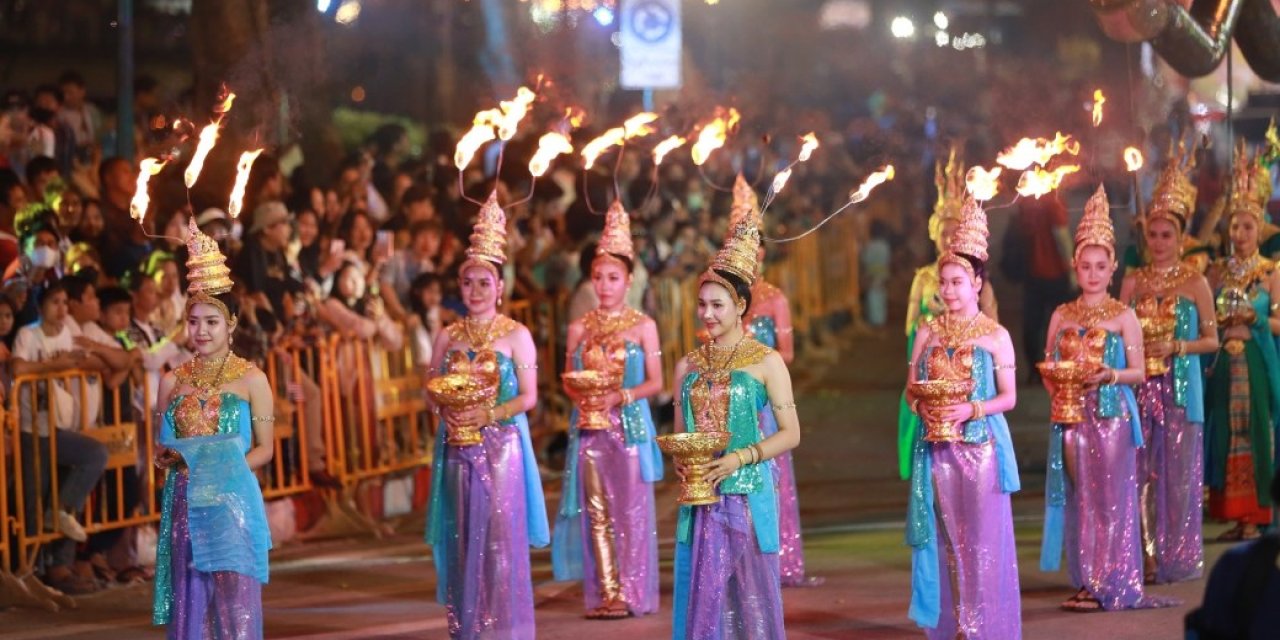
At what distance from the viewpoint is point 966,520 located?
9.02 meters

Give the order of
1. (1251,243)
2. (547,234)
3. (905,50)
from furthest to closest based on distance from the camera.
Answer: (905,50) → (547,234) → (1251,243)

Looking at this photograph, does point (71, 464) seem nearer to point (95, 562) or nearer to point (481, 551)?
point (95, 562)

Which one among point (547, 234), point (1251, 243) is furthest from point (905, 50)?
point (1251, 243)

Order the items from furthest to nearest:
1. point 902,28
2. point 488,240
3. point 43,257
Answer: point 902,28 < point 43,257 < point 488,240

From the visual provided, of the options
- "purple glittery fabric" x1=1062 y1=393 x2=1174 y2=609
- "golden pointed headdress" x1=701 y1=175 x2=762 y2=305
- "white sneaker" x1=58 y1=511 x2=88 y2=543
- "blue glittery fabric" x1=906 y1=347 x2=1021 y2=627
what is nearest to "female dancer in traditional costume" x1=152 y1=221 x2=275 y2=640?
"golden pointed headdress" x1=701 y1=175 x2=762 y2=305

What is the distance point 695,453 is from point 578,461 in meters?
2.98

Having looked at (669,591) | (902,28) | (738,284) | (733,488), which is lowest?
(669,591)

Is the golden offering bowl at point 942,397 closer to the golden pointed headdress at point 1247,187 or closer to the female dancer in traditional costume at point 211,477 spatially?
the female dancer in traditional costume at point 211,477

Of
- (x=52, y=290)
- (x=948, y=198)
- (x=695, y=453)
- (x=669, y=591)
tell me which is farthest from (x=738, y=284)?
(x=52, y=290)

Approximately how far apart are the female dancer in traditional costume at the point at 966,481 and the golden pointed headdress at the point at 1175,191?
2.39 m

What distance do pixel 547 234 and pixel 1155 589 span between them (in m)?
6.74

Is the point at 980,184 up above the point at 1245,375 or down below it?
above

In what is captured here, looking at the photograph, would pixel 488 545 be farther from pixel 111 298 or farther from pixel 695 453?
pixel 111 298

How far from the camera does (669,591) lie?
36.4 ft
